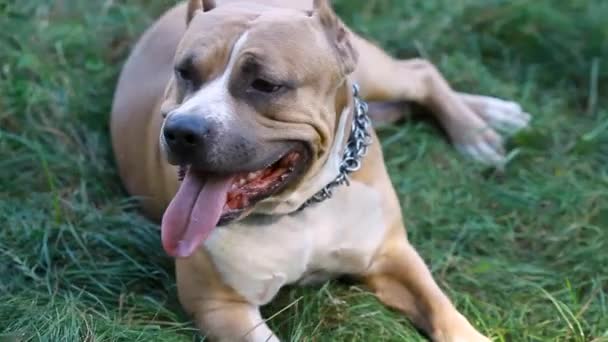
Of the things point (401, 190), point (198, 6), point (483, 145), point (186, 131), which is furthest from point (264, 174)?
point (483, 145)

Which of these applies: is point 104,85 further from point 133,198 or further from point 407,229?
point 407,229

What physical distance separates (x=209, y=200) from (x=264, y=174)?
0.17m

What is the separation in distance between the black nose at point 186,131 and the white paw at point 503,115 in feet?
6.41

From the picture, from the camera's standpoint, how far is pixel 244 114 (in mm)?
2826

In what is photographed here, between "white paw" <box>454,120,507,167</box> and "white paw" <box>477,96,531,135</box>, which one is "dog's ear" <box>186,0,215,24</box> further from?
"white paw" <box>477,96,531,135</box>

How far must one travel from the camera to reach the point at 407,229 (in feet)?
12.5

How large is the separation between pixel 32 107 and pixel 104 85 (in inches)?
15.1

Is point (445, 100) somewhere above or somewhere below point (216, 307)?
below

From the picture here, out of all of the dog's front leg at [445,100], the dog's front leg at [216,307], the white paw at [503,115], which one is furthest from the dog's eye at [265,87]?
the white paw at [503,115]

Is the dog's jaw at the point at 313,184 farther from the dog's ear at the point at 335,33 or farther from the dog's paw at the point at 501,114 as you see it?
the dog's paw at the point at 501,114

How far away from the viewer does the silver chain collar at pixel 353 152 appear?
3170 mm

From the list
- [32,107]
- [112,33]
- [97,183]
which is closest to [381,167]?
[97,183]

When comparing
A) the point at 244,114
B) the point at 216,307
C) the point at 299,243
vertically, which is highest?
the point at 244,114

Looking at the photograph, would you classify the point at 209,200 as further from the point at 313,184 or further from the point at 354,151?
the point at 354,151
